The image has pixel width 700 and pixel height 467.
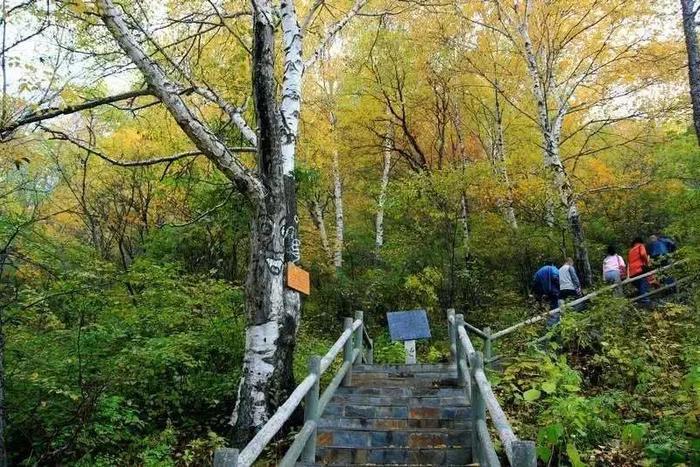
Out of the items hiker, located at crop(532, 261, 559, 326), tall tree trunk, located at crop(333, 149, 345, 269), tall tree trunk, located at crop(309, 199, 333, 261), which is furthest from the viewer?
tall tree trunk, located at crop(309, 199, 333, 261)

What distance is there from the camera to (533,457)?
2514 millimetres

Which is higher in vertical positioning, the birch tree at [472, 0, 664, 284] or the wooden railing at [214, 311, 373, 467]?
the birch tree at [472, 0, 664, 284]

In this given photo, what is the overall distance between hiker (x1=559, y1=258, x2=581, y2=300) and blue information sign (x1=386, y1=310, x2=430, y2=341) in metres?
2.86

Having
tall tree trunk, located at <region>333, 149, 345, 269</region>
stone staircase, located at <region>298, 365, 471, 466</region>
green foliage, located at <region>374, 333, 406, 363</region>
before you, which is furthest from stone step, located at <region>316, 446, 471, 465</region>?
tall tree trunk, located at <region>333, 149, 345, 269</region>

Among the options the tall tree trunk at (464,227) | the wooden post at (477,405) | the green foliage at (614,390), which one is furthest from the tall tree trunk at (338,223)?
the wooden post at (477,405)

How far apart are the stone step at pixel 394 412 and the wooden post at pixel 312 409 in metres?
1.02

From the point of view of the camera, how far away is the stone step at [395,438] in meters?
5.40

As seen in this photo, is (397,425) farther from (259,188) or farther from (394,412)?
(259,188)

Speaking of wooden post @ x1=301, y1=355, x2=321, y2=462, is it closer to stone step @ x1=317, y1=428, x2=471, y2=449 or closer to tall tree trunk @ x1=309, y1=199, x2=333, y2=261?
stone step @ x1=317, y1=428, x2=471, y2=449

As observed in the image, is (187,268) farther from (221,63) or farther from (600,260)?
(600,260)

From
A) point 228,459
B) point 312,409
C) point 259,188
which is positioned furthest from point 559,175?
point 228,459

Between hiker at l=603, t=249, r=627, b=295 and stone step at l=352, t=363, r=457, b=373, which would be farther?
hiker at l=603, t=249, r=627, b=295

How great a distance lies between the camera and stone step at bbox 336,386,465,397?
6777 millimetres

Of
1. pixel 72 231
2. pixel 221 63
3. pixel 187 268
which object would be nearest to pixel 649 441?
pixel 221 63
